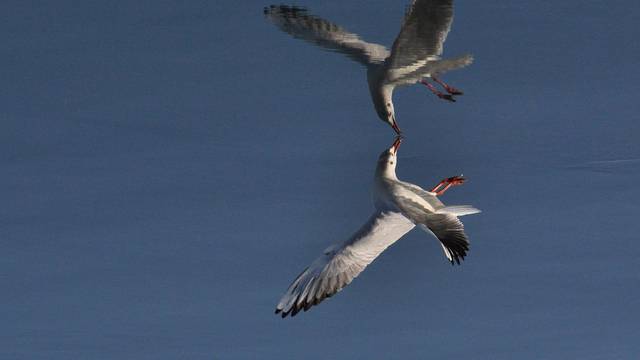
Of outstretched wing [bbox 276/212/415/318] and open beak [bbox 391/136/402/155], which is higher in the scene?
open beak [bbox 391/136/402/155]

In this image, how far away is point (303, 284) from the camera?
7594mm

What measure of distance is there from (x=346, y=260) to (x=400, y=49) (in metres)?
1.25

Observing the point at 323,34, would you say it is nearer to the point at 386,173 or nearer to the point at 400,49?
the point at 400,49

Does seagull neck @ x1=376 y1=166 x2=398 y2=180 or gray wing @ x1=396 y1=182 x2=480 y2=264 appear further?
seagull neck @ x1=376 y1=166 x2=398 y2=180

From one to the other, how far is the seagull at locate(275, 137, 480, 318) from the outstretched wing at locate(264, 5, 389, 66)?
3.14 ft

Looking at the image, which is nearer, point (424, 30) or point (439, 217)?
point (439, 217)

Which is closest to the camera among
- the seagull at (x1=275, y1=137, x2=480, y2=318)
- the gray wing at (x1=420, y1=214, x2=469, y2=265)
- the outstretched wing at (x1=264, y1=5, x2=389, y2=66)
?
the gray wing at (x1=420, y1=214, x2=469, y2=265)

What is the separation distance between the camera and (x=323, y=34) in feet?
28.0

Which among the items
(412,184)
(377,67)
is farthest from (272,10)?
(412,184)

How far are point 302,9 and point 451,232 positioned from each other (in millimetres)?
2079

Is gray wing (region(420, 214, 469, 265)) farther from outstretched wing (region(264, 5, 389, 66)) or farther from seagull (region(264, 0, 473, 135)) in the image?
outstretched wing (region(264, 5, 389, 66))

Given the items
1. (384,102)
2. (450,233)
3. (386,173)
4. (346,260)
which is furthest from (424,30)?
(346,260)

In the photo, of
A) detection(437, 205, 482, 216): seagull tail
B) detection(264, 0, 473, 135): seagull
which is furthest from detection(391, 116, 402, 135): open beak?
detection(437, 205, 482, 216): seagull tail

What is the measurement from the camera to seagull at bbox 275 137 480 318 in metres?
7.45
